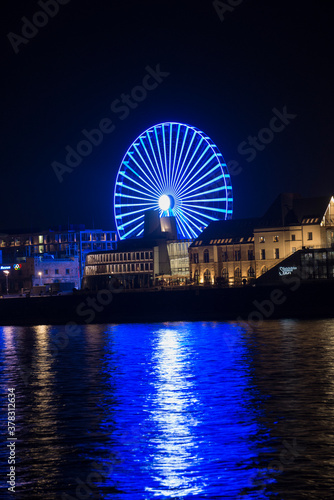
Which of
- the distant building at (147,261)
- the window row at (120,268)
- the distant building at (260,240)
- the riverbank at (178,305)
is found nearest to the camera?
the riverbank at (178,305)

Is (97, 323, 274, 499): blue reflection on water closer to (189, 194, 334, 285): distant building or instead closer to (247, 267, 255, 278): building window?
(189, 194, 334, 285): distant building

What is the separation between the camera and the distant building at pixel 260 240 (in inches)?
3767

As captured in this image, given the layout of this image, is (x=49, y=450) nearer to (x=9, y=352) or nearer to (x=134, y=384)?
(x=134, y=384)

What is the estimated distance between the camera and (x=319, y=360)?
37.3 meters

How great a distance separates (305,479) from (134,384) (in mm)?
16361

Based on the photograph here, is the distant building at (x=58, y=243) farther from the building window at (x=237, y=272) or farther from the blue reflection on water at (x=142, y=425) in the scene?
the blue reflection on water at (x=142, y=425)

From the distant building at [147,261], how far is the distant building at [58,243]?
36773 millimetres

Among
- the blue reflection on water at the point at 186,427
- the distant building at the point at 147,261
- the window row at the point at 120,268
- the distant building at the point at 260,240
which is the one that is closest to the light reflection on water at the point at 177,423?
the blue reflection on water at the point at 186,427

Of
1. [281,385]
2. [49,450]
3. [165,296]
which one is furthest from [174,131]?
[49,450]

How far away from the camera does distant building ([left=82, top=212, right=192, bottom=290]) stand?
117000mm

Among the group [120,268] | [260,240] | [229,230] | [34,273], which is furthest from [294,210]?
[34,273]

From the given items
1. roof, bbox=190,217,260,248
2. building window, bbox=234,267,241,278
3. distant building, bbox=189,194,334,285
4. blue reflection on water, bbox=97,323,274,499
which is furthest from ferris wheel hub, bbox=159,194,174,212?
blue reflection on water, bbox=97,323,274,499

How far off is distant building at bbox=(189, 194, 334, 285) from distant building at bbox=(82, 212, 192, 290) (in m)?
5.64

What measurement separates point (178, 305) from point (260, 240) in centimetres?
1733
